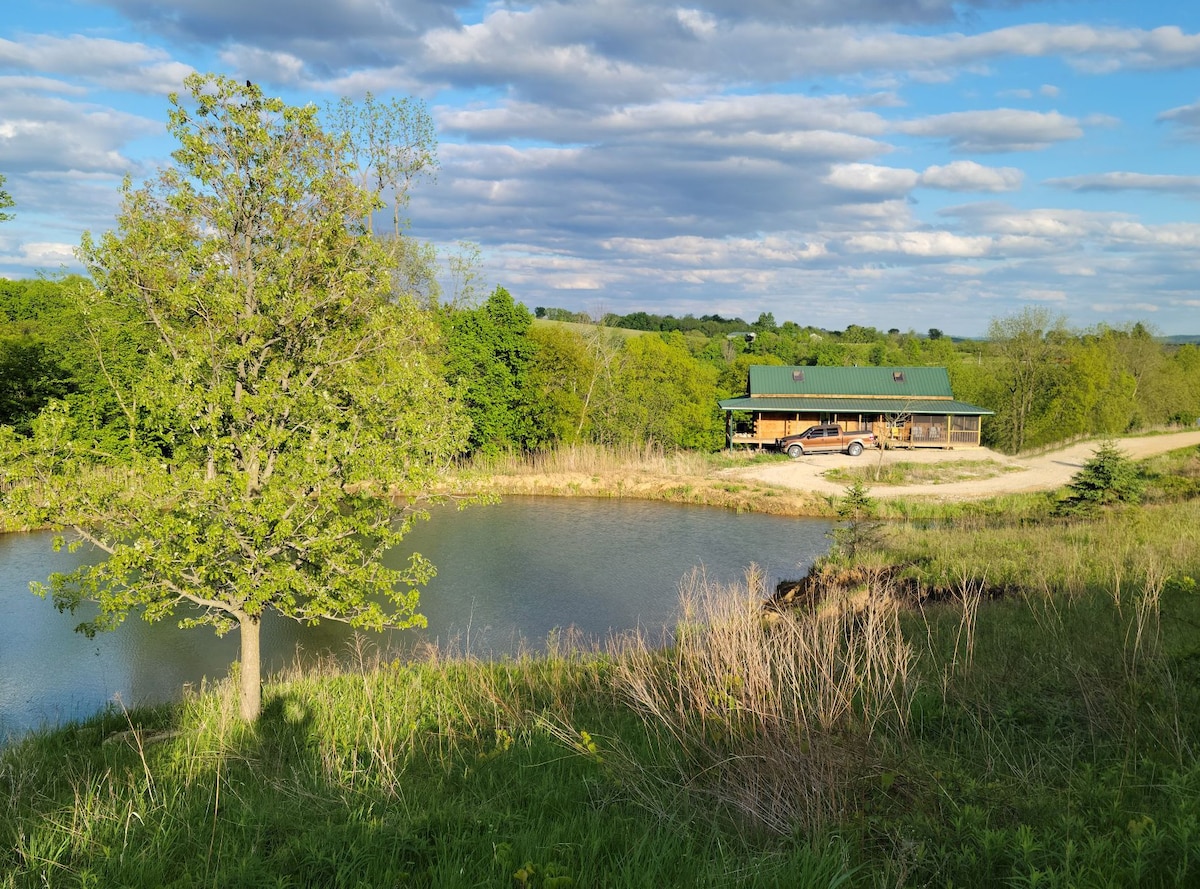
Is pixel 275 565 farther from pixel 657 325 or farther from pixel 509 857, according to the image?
pixel 657 325

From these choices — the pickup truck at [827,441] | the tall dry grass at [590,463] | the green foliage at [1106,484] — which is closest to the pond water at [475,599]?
the tall dry grass at [590,463]

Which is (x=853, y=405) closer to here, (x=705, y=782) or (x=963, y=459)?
(x=963, y=459)

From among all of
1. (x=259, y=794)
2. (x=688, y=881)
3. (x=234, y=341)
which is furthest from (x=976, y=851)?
(x=234, y=341)

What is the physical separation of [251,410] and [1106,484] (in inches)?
678

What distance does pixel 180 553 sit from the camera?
828cm

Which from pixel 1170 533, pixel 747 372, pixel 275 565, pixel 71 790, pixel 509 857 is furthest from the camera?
pixel 747 372

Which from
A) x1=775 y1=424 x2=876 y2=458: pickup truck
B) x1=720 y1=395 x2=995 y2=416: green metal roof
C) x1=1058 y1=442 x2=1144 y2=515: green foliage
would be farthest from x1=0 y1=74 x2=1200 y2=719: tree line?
x1=720 y1=395 x2=995 y2=416: green metal roof

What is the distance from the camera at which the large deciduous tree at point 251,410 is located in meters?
8.09

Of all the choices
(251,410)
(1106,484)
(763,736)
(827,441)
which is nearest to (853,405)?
(827,441)

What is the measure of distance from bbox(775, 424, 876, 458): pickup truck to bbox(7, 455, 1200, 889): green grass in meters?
28.9

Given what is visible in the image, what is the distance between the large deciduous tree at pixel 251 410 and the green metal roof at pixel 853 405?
30.2 m

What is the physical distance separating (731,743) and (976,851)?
5.57ft

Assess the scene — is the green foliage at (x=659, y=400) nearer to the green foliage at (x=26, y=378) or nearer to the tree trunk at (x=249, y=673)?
the green foliage at (x=26, y=378)

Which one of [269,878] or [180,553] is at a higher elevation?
[180,553]
